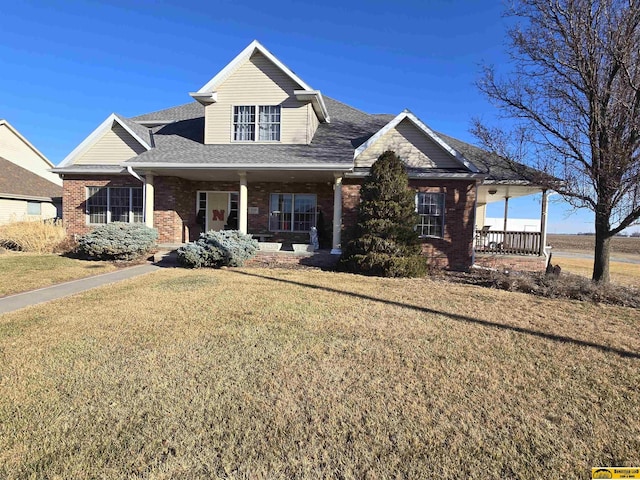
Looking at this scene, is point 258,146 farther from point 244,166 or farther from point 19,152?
point 19,152

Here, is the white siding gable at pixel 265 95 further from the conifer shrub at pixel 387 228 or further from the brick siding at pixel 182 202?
the conifer shrub at pixel 387 228

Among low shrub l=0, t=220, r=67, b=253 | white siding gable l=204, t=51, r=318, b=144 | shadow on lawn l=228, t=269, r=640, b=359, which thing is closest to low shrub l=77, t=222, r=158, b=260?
low shrub l=0, t=220, r=67, b=253

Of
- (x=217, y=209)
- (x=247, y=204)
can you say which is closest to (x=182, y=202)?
(x=217, y=209)

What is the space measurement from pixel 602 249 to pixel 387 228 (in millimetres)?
6359

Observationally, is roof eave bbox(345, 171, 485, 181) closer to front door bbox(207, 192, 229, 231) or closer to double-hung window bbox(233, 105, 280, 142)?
double-hung window bbox(233, 105, 280, 142)

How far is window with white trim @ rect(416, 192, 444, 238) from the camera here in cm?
1302

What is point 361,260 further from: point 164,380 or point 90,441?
point 90,441

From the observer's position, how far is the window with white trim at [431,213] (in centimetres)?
1302

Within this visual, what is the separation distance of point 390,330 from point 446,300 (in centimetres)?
289

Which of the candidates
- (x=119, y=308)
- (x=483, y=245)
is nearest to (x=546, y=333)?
(x=119, y=308)

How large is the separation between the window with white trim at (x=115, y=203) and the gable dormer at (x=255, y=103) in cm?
433

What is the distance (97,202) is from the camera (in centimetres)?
1523

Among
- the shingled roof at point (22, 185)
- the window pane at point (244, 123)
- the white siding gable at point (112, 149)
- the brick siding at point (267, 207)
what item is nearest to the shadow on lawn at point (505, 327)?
the brick siding at point (267, 207)

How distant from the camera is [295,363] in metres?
4.18
